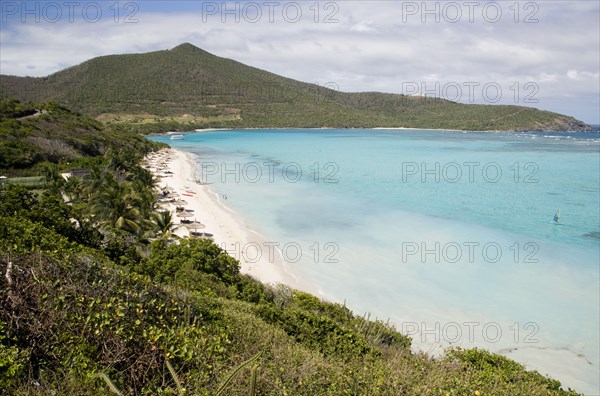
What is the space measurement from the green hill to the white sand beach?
7469 cm

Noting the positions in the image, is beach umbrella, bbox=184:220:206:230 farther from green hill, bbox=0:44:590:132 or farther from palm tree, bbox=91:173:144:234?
green hill, bbox=0:44:590:132

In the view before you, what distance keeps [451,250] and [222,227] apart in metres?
14.2

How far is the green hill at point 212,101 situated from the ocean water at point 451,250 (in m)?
82.6

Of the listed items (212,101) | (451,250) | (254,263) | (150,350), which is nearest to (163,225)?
(254,263)

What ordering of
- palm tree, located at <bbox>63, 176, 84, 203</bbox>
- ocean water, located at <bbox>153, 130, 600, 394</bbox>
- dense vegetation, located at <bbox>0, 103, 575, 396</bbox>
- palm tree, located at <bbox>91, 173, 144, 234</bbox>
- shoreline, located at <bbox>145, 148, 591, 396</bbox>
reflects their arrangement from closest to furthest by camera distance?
1. dense vegetation, located at <bbox>0, 103, 575, 396</bbox>
2. shoreline, located at <bbox>145, 148, 591, 396</bbox>
3. ocean water, located at <bbox>153, 130, 600, 394</bbox>
4. palm tree, located at <bbox>91, 173, 144, 234</bbox>
5. palm tree, located at <bbox>63, 176, 84, 203</bbox>

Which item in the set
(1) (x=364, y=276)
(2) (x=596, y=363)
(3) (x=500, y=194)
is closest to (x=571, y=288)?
(2) (x=596, y=363)

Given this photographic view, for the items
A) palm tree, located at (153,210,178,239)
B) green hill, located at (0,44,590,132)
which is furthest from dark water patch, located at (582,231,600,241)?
green hill, located at (0,44,590,132)

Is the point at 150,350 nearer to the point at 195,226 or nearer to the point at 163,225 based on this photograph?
the point at 163,225

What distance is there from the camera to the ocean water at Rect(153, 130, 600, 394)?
1588 cm

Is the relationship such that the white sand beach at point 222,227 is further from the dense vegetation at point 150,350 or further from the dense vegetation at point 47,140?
the dense vegetation at point 150,350

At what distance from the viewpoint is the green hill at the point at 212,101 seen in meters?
128

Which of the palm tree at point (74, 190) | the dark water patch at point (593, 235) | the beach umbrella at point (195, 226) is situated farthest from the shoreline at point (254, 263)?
the dark water patch at point (593, 235)

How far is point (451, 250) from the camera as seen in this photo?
980 inches

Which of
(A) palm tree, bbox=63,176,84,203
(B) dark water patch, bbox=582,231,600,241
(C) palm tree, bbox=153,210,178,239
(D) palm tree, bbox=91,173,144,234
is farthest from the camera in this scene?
(B) dark water patch, bbox=582,231,600,241
